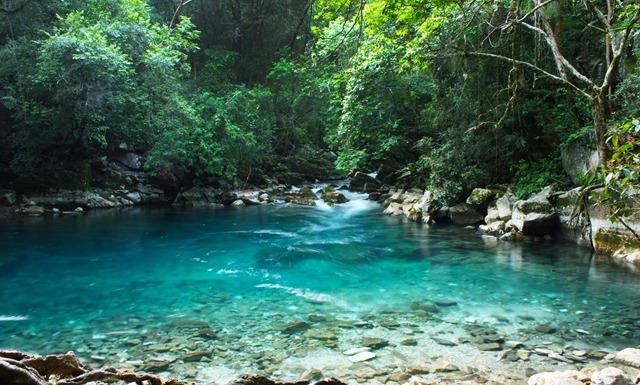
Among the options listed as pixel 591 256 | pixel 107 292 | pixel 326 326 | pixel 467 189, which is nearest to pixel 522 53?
pixel 467 189

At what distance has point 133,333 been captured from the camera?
512 cm

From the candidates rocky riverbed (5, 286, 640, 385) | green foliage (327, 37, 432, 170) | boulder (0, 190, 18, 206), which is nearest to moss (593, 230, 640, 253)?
rocky riverbed (5, 286, 640, 385)

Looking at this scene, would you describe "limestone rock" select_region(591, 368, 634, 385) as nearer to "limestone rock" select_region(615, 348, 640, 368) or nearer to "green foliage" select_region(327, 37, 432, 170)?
"limestone rock" select_region(615, 348, 640, 368)

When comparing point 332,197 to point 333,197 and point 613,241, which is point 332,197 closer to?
point 333,197

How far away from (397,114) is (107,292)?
15.5 metres

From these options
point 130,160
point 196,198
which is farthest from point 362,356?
point 130,160

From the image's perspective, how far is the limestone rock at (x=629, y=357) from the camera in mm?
4059

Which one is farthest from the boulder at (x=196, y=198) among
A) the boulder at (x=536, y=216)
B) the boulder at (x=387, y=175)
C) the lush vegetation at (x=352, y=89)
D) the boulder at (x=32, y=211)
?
the boulder at (x=536, y=216)

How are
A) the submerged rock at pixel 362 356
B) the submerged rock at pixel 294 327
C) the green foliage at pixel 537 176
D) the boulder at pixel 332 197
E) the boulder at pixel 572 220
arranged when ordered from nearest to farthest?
the submerged rock at pixel 362 356, the submerged rock at pixel 294 327, the boulder at pixel 572 220, the green foliage at pixel 537 176, the boulder at pixel 332 197

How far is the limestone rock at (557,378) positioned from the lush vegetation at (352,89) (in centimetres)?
457

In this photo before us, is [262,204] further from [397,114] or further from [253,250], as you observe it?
[253,250]

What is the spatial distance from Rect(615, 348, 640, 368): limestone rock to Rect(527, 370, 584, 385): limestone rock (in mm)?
835

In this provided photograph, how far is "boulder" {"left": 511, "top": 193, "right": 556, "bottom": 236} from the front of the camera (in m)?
10.6

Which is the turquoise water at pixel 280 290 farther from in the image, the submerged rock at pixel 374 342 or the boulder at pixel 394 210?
the boulder at pixel 394 210
